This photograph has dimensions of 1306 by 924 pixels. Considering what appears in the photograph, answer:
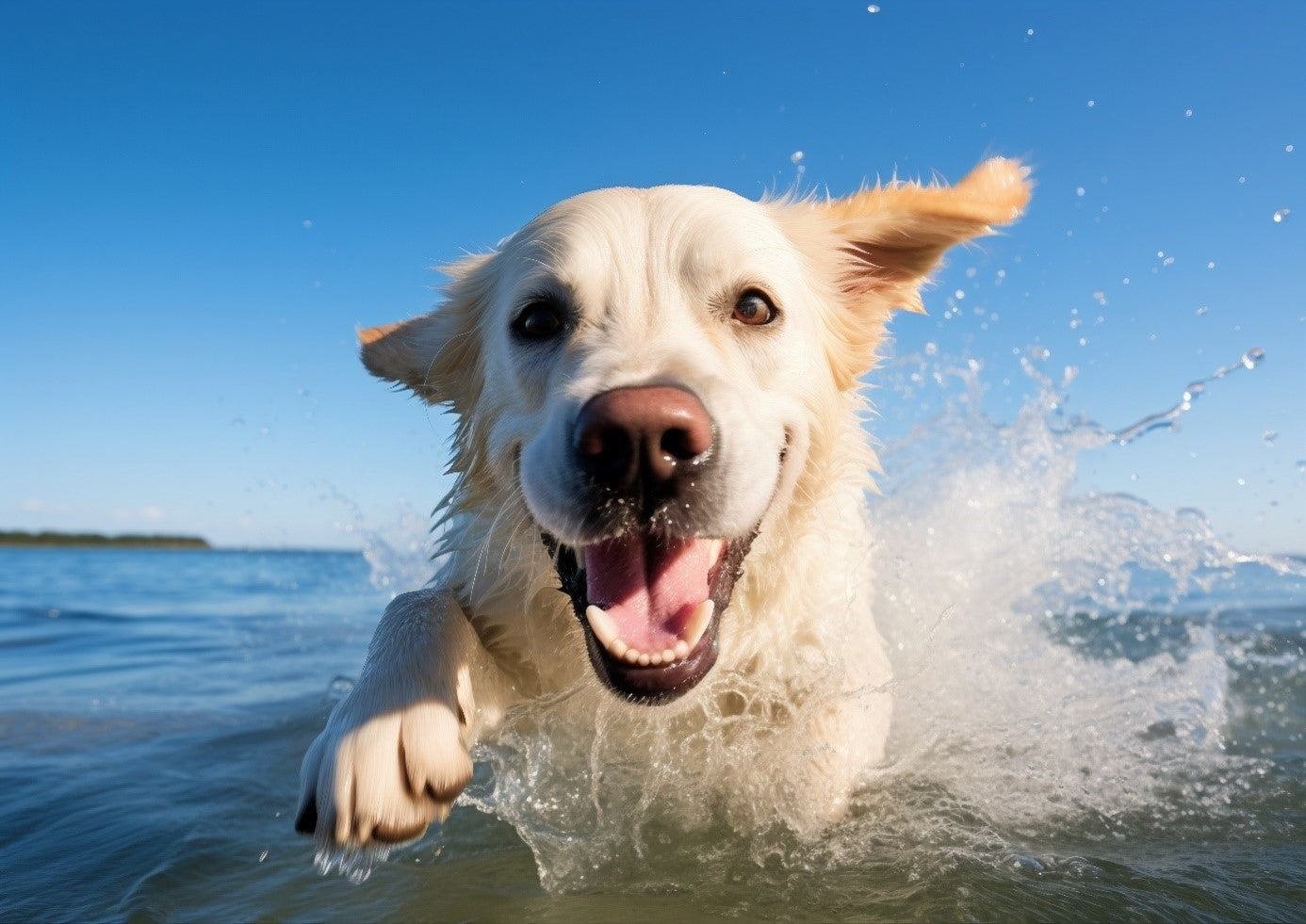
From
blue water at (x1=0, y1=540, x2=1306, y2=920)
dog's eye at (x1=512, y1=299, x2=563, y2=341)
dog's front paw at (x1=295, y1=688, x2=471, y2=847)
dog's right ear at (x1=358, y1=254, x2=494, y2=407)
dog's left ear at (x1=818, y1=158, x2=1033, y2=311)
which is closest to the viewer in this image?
dog's front paw at (x1=295, y1=688, x2=471, y2=847)

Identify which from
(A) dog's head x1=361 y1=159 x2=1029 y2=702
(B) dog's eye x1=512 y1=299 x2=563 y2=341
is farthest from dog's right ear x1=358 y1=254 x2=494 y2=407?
(B) dog's eye x1=512 y1=299 x2=563 y2=341

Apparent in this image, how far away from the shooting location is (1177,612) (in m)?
10.0

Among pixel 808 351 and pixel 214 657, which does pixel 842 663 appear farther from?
pixel 214 657

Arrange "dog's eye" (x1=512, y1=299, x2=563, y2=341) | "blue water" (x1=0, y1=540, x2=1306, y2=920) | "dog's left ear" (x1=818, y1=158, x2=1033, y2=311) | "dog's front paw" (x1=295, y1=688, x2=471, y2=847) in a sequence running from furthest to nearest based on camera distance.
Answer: "dog's left ear" (x1=818, y1=158, x2=1033, y2=311), "dog's eye" (x1=512, y1=299, x2=563, y2=341), "blue water" (x1=0, y1=540, x2=1306, y2=920), "dog's front paw" (x1=295, y1=688, x2=471, y2=847)

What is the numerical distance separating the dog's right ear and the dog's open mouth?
117 cm

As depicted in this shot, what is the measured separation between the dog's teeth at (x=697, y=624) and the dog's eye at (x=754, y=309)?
96 cm

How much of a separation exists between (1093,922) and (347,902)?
2030mm

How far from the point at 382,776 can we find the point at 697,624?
87cm

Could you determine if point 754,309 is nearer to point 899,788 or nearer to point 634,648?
point 634,648

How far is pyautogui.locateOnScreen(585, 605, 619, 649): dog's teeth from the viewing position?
2.30m

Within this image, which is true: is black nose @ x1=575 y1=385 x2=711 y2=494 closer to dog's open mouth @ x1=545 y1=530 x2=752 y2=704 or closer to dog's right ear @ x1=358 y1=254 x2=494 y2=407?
dog's open mouth @ x1=545 y1=530 x2=752 y2=704

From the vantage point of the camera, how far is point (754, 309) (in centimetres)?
288

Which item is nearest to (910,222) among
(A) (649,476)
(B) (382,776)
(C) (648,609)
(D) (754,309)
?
(D) (754,309)

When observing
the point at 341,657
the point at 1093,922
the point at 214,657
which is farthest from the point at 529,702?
the point at 214,657
